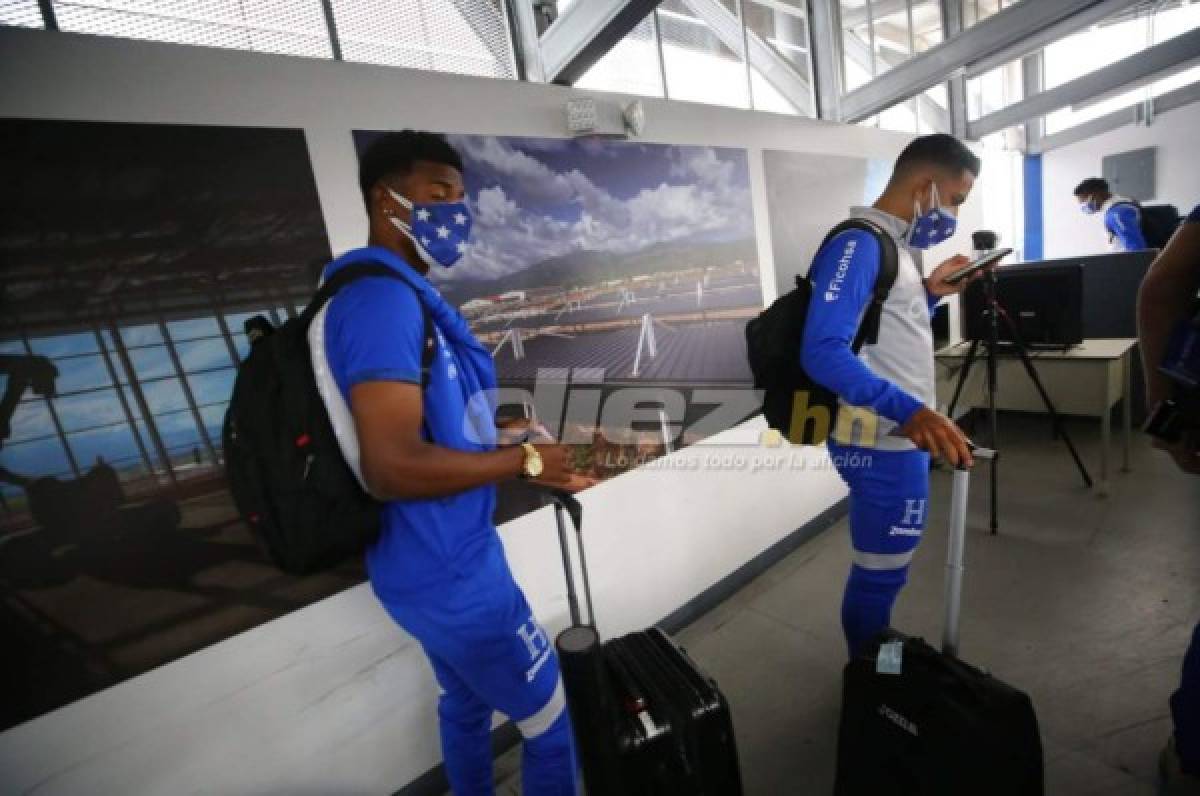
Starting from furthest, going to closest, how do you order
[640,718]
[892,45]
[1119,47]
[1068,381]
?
[1119,47], [892,45], [1068,381], [640,718]

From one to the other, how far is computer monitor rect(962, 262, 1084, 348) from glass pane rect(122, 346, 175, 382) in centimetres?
385

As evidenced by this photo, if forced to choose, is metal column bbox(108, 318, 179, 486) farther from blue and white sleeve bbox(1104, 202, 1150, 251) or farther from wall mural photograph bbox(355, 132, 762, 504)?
blue and white sleeve bbox(1104, 202, 1150, 251)

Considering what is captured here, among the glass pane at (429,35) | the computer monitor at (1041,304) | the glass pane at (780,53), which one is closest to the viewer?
the glass pane at (429,35)

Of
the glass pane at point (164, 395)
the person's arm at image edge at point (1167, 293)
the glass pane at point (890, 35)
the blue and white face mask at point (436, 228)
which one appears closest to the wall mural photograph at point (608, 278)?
the blue and white face mask at point (436, 228)

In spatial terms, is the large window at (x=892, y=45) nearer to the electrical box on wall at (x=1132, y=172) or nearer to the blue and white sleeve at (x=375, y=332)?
the blue and white sleeve at (x=375, y=332)

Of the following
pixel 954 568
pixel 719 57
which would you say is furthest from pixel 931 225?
pixel 719 57

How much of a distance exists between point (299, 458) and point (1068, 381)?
13.5ft

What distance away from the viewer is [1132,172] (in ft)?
23.8

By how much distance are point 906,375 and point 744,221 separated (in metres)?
1.32

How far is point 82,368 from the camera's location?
1.16m

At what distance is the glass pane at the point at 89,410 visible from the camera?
115 cm

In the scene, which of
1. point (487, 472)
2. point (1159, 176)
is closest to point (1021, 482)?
point (487, 472)

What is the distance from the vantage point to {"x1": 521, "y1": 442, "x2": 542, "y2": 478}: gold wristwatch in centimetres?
104

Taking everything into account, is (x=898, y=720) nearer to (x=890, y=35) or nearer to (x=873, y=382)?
(x=873, y=382)
